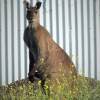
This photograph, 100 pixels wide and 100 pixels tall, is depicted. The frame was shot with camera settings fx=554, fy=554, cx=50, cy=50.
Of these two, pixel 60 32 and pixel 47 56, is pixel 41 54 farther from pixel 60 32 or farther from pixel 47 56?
pixel 60 32

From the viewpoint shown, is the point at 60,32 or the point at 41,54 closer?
the point at 41,54

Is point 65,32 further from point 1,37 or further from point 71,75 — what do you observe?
point 71,75

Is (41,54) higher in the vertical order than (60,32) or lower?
lower

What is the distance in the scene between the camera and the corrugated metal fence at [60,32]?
459 inches

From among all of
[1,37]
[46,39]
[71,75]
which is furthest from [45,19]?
[71,75]

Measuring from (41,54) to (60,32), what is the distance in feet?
9.10

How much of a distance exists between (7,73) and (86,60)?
1755 mm

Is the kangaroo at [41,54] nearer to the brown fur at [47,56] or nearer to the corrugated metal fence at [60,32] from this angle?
the brown fur at [47,56]

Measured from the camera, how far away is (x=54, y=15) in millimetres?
11875

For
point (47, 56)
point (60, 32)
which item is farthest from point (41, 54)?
point (60, 32)

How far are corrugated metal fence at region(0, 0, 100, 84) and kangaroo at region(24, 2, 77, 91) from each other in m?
2.17

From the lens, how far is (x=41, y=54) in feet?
30.1

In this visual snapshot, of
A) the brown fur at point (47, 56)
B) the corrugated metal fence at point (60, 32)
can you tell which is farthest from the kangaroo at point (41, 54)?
the corrugated metal fence at point (60, 32)

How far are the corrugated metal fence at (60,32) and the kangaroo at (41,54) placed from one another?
2.17 metres
